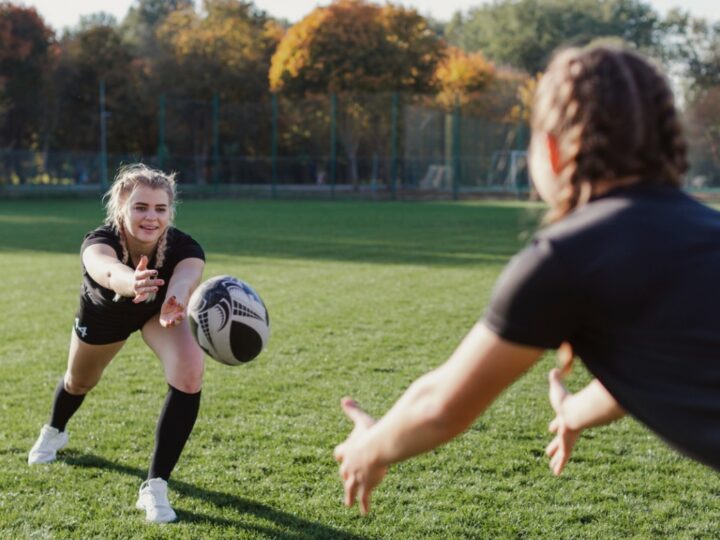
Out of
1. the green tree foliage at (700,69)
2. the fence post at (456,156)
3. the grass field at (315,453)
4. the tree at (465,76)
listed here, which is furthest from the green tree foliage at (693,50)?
the grass field at (315,453)

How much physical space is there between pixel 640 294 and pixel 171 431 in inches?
122

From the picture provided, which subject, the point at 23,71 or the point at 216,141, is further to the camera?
the point at 23,71

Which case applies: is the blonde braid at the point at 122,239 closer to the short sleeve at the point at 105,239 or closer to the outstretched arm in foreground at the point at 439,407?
the short sleeve at the point at 105,239

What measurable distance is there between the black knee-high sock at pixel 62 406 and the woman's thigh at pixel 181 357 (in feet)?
2.66

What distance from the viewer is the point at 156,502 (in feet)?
13.8

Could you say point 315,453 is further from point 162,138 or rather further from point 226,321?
point 162,138

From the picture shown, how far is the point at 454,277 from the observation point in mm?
12906

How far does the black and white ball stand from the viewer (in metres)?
4.02

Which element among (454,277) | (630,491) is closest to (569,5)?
(454,277)

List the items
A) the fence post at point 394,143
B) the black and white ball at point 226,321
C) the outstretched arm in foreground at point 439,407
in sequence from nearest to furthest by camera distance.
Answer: the outstretched arm in foreground at point 439,407 → the black and white ball at point 226,321 → the fence post at point 394,143

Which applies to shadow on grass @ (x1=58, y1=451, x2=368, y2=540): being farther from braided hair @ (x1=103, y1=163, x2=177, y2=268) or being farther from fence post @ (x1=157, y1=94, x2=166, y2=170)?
fence post @ (x1=157, y1=94, x2=166, y2=170)

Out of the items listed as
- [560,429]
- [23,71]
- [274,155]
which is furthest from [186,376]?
[23,71]

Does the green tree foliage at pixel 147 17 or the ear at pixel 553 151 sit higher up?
the green tree foliage at pixel 147 17

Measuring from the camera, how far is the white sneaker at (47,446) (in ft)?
16.4
